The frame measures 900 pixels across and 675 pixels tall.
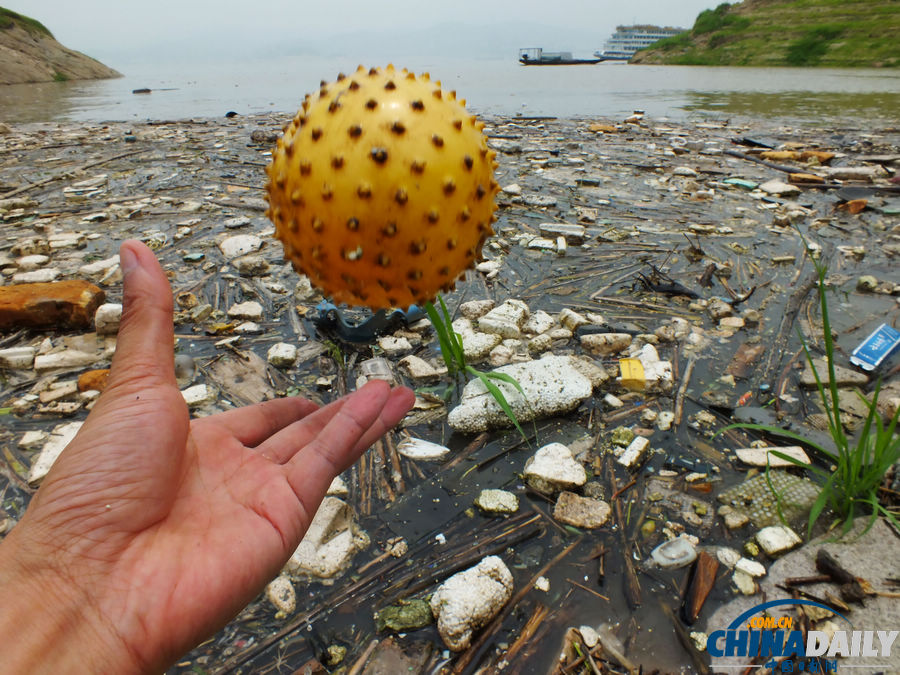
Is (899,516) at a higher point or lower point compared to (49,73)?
lower

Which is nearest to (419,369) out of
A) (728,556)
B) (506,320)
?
(506,320)

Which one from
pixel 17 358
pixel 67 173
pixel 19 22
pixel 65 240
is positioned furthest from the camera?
pixel 19 22

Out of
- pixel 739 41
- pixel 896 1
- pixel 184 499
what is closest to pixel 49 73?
pixel 184 499

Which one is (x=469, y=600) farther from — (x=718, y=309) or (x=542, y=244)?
(x=542, y=244)

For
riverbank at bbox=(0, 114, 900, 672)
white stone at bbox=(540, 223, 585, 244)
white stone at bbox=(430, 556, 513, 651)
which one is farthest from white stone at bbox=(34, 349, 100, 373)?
white stone at bbox=(540, 223, 585, 244)

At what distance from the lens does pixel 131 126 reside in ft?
44.2

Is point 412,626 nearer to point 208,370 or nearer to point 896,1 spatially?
point 208,370

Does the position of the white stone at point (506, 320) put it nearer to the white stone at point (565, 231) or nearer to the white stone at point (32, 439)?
the white stone at point (565, 231)

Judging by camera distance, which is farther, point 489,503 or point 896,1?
point 896,1

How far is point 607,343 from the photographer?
346cm

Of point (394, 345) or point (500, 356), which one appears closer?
point (500, 356)

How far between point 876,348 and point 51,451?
16.1ft

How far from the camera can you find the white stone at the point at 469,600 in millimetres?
1784

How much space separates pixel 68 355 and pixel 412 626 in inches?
122
